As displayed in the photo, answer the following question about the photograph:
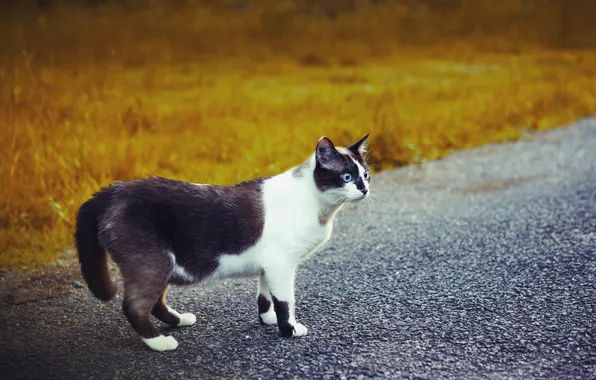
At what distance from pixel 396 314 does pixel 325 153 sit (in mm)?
996

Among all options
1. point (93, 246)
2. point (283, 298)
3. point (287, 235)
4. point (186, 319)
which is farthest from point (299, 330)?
point (93, 246)

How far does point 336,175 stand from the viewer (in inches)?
128

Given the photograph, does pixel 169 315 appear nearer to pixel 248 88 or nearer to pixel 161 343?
pixel 161 343

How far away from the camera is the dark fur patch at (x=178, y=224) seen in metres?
3.01

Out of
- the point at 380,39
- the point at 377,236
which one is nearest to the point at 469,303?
the point at 377,236

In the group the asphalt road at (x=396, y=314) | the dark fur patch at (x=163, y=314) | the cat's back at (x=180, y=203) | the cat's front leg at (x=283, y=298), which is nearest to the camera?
the asphalt road at (x=396, y=314)

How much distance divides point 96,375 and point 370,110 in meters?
6.34

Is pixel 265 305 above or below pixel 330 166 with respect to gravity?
below

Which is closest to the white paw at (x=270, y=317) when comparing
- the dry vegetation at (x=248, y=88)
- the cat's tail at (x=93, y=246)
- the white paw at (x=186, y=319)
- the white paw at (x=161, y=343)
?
the white paw at (x=186, y=319)

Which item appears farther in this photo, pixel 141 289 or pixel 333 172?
pixel 333 172

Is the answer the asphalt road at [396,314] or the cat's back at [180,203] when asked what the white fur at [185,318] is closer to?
the asphalt road at [396,314]

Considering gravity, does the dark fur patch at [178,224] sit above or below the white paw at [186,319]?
above

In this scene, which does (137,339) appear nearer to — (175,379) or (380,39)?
(175,379)

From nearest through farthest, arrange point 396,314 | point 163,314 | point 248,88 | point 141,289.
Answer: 1. point 141,289
2. point 163,314
3. point 396,314
4. point 248,88
